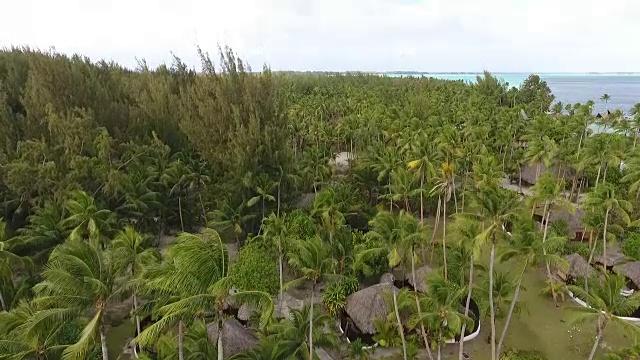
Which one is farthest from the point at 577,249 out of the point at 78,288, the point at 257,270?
the point at 78,288

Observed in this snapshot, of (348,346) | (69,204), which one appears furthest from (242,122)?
(348,346)

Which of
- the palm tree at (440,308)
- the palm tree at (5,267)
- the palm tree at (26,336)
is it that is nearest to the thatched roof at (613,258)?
the palm tree at (440,308)

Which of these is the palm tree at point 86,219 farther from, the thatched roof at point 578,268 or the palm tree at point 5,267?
the thatched roof at point 578,268

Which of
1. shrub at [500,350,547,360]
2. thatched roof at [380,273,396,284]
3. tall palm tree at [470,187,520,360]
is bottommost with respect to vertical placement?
shrub at [500,350,547,360]

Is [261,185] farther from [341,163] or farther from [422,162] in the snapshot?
[341,163]

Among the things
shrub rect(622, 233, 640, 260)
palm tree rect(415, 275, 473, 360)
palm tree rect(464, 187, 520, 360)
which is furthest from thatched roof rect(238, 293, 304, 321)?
shrub rect(622, 233, 640, 260)

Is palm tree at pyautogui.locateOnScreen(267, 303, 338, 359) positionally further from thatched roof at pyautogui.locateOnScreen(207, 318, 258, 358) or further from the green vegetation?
thatched roof at pyautogui.locateOnScreen(207, 318, 258, 358)

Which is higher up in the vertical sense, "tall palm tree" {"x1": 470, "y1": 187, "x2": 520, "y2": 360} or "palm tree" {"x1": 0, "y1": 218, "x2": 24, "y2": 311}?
"tall palm tree" {"x1": 470, "y1": 187, "x2": 520, "y2": 360}
